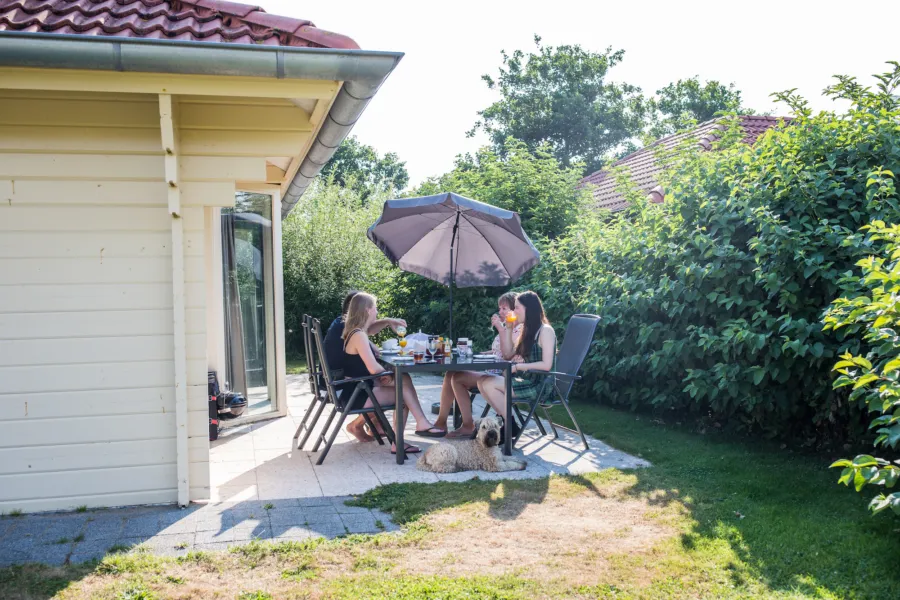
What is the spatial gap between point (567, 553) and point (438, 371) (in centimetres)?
214

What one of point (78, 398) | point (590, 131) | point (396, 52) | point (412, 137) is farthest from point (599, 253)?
point (412, 137)

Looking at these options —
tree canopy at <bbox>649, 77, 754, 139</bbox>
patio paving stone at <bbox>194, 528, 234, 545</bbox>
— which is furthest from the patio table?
tree canopy at <bbox>649, 77, 754, 139</bbox>

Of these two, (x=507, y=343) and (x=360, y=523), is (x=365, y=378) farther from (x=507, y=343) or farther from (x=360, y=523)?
(x=360, y=523)

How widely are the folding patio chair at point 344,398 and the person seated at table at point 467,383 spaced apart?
65 centimetres

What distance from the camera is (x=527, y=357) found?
6.26 metres

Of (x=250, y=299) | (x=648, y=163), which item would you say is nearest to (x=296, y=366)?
(x=250, y=299)

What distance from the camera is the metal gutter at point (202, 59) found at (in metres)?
3.53

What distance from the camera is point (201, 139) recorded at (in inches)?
178

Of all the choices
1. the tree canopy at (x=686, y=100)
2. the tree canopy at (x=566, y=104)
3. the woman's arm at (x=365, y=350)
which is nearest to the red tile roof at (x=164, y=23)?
the woman's arm at (x=365, y=350)

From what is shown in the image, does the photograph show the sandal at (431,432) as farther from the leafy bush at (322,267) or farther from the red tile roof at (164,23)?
the leafy bush at (322,267)

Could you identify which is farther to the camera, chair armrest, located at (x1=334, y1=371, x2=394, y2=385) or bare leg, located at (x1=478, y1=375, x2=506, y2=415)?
bare leg, located at (x1=478, y1=375, x2=506, y2=415)

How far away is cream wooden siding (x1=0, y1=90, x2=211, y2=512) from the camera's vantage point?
4289 millimetres

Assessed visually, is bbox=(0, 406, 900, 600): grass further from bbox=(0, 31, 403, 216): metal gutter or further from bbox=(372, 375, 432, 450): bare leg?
Answer: bbox=(0, 31, 403, 216): metal gutter

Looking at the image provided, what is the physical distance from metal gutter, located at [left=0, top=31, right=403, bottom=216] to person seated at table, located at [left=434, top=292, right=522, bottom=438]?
2.79 meters
